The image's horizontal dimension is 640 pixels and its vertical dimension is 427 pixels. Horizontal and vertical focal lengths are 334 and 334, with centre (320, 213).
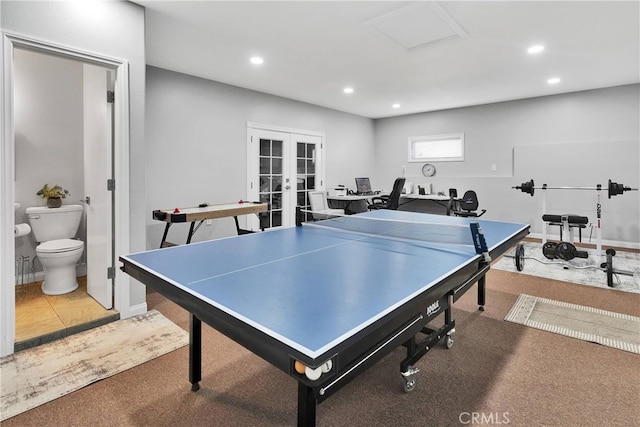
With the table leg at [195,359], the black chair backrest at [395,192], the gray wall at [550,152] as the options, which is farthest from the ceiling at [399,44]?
the table leg at [195,359]

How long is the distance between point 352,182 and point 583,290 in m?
4.68

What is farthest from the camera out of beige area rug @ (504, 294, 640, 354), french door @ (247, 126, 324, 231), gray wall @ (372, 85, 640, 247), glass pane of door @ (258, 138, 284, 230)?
glass pane of door @ (258, 138, 284, 230)

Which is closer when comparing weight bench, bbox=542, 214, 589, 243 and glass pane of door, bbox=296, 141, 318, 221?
weight bench, bbox=542, 214, 589, 243

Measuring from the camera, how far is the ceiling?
2.79m

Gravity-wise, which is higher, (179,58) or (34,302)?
(179,58)

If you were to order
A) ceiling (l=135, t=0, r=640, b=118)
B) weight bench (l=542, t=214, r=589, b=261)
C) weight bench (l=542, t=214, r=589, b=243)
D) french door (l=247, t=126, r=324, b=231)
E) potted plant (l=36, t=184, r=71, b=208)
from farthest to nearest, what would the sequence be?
1. french door (l=247, t=126, r=324, b=231)
2. weight bench (l=542, t=214, r=589, b=243)
3. weight bench (l=542, t=214, r=589, b=261)
4. potted plant (l=36, t=184, r=71, b=208)
5. ceiling (l=135, t=0, r=640, b=118)

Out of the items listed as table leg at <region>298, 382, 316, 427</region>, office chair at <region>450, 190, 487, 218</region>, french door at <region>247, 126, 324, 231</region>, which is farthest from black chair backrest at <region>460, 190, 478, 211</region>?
table leg at <region>298, 382, 316, 427</region>

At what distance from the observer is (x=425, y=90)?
531 centimetres

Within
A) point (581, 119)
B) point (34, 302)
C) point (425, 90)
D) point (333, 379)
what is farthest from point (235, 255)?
point (581, 119)

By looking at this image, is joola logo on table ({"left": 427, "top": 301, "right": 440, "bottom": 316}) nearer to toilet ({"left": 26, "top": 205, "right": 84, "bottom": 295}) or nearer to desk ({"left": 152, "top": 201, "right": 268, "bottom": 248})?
desk ({"left": 152, "top": 201, "right": 268, "bottom": 248})

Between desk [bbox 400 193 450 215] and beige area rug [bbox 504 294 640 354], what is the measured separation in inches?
142

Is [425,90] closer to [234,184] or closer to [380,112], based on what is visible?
[380,112]

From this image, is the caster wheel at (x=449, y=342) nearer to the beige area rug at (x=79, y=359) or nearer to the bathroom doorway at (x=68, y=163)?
the beige area rug at (x=79, y=359)

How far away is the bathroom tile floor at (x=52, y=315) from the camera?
231cm
